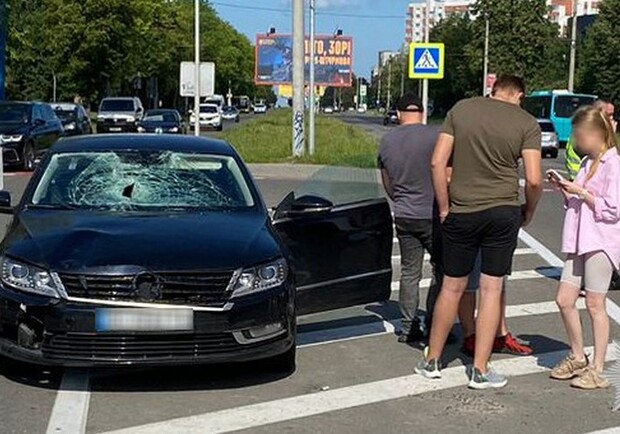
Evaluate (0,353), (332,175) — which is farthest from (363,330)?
(0,353)

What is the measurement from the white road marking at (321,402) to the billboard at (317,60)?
50748 millimetres

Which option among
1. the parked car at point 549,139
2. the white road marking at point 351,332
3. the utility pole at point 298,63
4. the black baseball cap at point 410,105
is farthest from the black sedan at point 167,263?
the parked car at point 549,139

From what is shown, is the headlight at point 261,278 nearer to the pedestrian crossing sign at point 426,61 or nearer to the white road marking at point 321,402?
the white road marking at point 321,402

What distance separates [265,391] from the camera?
22.3ft

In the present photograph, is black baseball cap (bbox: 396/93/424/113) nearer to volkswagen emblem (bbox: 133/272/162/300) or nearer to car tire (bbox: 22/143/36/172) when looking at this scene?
volkswagen emblem (bbox: 133/272/162/300)

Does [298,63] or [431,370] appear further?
[298,63]

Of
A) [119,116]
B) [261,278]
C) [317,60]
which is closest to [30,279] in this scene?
[261,278]

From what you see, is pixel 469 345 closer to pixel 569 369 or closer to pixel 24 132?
pixel 569 369

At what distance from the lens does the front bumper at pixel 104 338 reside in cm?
632

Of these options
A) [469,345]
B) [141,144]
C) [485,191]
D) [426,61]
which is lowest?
[469,345]

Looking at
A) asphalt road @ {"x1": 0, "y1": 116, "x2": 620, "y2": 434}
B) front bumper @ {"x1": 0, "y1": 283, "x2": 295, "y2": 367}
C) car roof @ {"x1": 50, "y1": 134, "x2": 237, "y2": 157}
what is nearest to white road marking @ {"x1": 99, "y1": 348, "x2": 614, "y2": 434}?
asphalt road @ {"x1": 0, "y1": 116, "x2": 620, "y2": 434}

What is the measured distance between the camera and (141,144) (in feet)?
27.4

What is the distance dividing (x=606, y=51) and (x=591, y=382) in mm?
67666

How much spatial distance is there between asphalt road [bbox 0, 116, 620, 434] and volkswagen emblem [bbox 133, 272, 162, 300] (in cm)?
65
